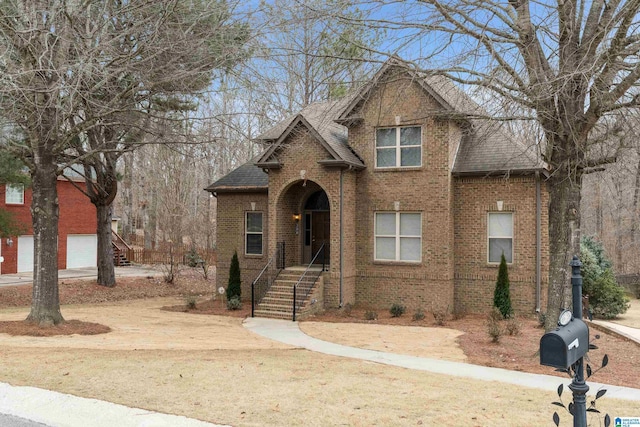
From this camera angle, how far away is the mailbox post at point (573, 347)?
3.86 meters

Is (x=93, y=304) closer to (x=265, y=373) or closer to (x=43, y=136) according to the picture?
(x=43, y=136)

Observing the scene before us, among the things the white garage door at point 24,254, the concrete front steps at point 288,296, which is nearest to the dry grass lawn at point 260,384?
the concrete front steps at point 288,296

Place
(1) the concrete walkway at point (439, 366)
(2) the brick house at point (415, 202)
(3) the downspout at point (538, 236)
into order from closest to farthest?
(1) the concrete walkway at point (439, 366) → (3) the downspout at point (538, 236) → (2) the brick house at point (415, 202)

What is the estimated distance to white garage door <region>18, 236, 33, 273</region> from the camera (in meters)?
29.5

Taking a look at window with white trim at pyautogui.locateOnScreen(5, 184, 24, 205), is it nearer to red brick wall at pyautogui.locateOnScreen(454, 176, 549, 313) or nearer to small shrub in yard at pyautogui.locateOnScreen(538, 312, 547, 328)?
red brick wall at pyautogui.locateOnScreen(454, 176, 549, 313)

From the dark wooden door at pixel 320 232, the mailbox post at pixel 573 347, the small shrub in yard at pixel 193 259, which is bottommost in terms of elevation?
the small shrub in yard at pixel 193 259

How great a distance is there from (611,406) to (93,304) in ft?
60.6

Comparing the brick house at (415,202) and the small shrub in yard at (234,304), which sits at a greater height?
the brick house at (415,202)

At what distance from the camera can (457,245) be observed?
17656 mm

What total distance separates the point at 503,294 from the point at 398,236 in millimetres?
3763

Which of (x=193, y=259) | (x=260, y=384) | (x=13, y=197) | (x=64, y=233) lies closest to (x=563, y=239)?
(x=260, y=384)

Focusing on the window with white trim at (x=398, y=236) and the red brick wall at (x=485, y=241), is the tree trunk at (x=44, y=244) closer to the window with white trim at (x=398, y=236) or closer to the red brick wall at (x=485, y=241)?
the window with white trim at (x=398, y=236)

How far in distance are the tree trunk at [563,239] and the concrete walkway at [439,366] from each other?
2059mm

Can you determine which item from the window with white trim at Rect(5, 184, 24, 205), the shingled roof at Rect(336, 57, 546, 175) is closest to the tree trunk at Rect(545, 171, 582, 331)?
the shingled roof at Rect(336, 57, 546, 175)
